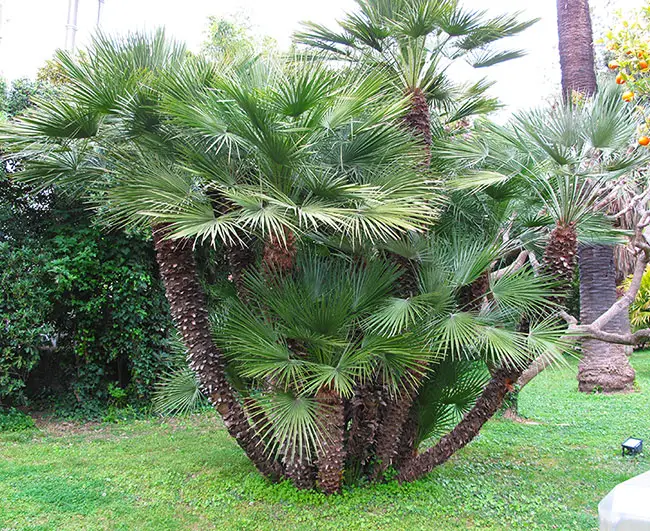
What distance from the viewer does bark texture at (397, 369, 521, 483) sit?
486 centimetres

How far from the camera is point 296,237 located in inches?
177

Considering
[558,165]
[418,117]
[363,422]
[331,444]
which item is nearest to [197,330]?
[331,444]

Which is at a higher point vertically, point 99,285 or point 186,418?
point 99,285

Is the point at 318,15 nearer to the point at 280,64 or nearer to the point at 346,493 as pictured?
the point at 280,64

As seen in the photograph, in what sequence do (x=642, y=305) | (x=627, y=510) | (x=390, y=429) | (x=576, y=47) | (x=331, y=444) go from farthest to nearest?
(x=642, y=305) < (x=576, y=47) < (x=390, y=429) < (x=331, y=444) < (x=627, y=510)

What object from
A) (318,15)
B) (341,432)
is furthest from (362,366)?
(318,15)

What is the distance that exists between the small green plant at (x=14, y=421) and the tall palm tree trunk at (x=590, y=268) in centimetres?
834

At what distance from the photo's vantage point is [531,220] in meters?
5.44

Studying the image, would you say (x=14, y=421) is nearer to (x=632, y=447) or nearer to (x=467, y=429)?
(x=467, y=429)

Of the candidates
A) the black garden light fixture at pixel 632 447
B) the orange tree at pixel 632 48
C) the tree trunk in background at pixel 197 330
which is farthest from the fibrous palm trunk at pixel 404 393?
the black garden light fixture at pixel 632 447

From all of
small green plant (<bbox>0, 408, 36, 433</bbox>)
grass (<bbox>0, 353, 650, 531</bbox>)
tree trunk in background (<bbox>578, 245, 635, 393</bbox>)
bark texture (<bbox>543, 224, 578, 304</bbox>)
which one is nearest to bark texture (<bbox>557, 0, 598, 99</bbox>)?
tree trunk in background (<bbox>578, 245, 635, 393</bbox>)

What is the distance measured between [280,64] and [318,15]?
94 cm

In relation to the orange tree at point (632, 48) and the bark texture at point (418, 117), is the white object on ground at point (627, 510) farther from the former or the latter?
the bark texture at point (418, 117)

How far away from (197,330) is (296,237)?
1.19 metres
